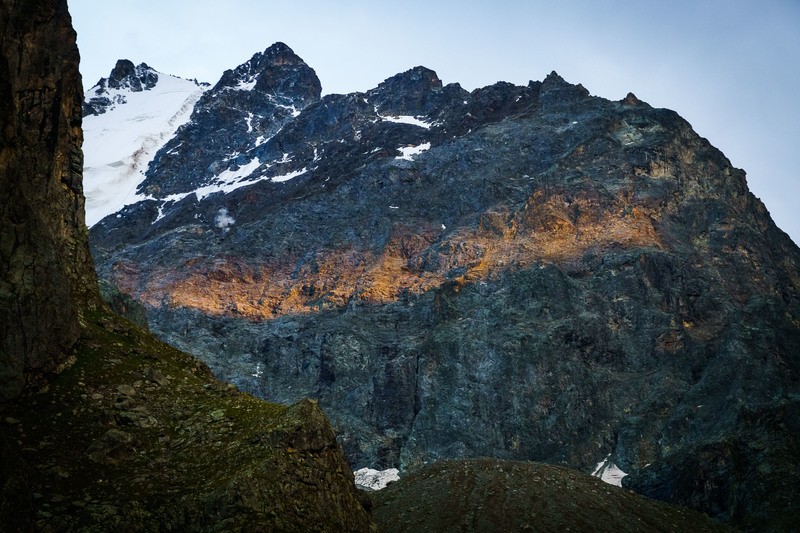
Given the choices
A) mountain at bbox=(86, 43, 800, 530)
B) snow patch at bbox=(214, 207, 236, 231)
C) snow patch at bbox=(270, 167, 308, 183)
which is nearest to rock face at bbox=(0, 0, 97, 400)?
mountain at bbox=(86, 43, 800, 530)

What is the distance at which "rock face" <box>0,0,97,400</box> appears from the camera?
1083 inches

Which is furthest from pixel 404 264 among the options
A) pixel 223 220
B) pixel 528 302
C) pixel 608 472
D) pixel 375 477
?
pixel 608 472

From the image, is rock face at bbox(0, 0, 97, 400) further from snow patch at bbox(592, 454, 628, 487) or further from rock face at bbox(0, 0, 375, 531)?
snow patch at bbox(592, 454, 628, 487)

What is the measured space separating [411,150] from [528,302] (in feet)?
236

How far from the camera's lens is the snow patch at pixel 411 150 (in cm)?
17675

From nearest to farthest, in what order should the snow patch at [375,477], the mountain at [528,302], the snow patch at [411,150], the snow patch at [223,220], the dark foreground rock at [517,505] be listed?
1. the dark foreground rock at [517,505]
2. the snow patch at [375,477]
3. the mountain at [528,302]
4. the snow patch at [223,220]
5. the snow patch at [411,150]

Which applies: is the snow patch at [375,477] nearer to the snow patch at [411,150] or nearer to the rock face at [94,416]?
the rock face at [94,416]

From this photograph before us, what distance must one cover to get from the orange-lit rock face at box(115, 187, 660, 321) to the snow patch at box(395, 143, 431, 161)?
34683mm

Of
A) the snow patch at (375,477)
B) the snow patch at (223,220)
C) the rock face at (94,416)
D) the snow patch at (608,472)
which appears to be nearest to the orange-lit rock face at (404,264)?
the snow patch at (223,220)

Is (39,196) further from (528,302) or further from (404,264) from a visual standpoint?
(404,264)

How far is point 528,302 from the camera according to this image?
411 ft

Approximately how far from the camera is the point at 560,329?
120 m

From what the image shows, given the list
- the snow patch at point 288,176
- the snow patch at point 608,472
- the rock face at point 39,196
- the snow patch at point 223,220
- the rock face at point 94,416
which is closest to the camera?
the rock face at point 94,416

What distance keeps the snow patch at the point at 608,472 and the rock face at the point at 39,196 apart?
8268 cm
